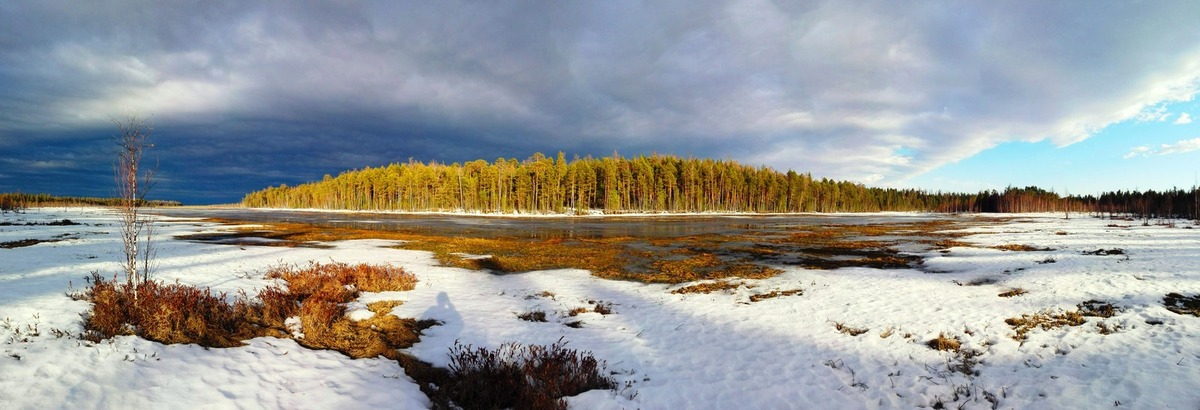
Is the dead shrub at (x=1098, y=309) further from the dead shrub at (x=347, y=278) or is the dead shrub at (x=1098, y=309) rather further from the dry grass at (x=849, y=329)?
the dead shrub at (x=347, y=278)

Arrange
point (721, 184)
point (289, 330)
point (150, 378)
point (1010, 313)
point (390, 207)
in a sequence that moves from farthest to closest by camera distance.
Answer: point (390, 207) → point (721, 184) → point (1010, 313) → point (289, 330) → point (150, 378)

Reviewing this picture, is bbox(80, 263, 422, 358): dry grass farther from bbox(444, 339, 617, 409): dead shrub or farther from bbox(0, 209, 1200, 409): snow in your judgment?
bbox(444, 339, 617, 409): dead shrub

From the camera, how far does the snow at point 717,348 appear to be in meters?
6.36

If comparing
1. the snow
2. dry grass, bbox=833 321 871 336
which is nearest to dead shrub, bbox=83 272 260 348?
the snow

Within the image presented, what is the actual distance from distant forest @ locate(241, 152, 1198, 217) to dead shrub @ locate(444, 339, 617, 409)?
100846 millimetres

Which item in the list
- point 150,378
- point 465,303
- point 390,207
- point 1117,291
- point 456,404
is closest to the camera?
point 150,378

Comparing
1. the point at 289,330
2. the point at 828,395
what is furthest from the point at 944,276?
the point at 289,330

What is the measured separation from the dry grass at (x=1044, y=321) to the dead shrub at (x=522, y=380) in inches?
346

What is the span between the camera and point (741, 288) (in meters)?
15.5

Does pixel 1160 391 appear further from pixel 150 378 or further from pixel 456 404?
pixel 150 378

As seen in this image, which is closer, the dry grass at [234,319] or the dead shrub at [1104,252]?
the dry grass at [234,319]

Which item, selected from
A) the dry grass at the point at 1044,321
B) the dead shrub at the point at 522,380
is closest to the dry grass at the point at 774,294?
the dry grass at the point at 1044,321

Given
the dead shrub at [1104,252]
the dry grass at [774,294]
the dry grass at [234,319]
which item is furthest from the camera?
the dead shrub at [1104,252]

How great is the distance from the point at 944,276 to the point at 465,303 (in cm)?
1679
